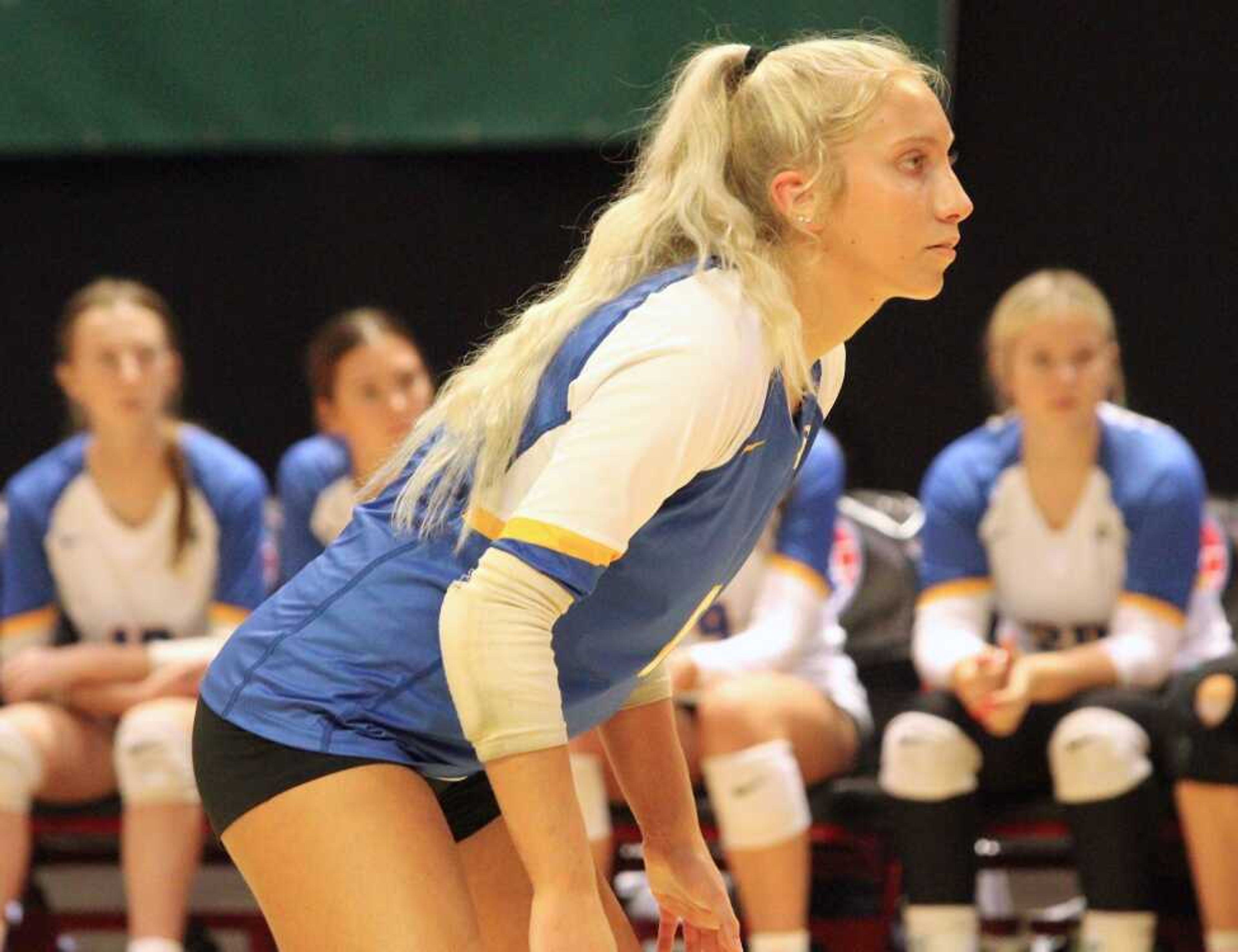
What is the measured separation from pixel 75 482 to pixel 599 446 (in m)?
2.71

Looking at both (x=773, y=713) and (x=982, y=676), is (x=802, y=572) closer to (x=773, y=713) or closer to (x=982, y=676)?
(x=773, y=713)

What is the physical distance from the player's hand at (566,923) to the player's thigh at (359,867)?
11 cm

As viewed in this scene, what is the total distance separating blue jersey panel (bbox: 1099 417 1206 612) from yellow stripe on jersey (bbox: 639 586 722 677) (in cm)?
200

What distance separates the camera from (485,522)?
5.38 feet

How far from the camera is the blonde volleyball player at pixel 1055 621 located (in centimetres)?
331

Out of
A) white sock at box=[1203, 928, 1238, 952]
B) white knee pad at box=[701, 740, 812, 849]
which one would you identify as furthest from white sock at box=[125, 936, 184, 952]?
white sock at box=[1203, 928, 1238, 952]

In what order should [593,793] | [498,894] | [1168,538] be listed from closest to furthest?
[498,894], [593,793], [1168,538]

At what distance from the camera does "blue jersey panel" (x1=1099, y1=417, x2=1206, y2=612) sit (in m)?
3.59

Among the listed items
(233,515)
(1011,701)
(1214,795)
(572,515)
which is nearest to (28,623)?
(233,515)

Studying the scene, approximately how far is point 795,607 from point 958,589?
0.32m

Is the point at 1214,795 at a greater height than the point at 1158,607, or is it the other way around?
the point at 1158,607

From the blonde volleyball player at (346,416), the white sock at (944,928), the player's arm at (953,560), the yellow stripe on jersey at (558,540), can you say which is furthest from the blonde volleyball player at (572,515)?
the blonde volleyball player at (346,416)

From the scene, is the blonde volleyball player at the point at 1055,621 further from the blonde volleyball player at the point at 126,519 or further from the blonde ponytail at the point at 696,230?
the blonde ponytail at the point at 696,230

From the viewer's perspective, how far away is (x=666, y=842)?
192 cm
